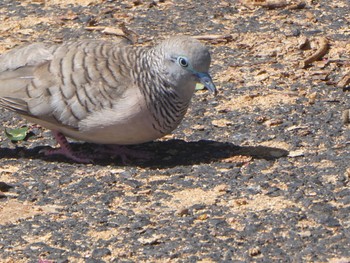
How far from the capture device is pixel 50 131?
7.69 m

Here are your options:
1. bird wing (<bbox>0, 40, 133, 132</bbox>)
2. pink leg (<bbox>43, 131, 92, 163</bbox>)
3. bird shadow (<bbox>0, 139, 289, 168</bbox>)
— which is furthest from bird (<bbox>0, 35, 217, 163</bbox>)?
bird shadow (<bbox>0, 139, 289, 168</bbox>)

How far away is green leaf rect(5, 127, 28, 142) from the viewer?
24.5 feet

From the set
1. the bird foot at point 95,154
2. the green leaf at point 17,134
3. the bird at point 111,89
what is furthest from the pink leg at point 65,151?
the green leaf at point 17,134

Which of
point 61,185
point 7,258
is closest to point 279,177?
point 61,185

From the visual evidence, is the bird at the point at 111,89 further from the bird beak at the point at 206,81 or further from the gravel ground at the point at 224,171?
the gravel ground at the point at 224,171

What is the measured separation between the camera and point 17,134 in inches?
295

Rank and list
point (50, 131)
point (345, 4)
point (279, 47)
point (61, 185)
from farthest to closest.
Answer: point (345, 4), point (279, 47), point (50, 131), point (61, 185)

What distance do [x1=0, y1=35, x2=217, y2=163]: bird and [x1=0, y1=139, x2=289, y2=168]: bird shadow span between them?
0.74 feet

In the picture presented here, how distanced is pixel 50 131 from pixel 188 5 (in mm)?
2788

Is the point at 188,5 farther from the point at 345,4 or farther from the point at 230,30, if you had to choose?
the point at 345,4

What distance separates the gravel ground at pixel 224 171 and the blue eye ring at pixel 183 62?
0.72 meters

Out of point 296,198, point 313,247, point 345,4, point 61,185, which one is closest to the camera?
point 313,247

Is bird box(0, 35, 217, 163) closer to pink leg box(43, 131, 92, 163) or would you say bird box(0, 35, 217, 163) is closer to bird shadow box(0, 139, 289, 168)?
pink leg box(43, 131, 92, 163)

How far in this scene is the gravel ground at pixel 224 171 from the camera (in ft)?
19.0
